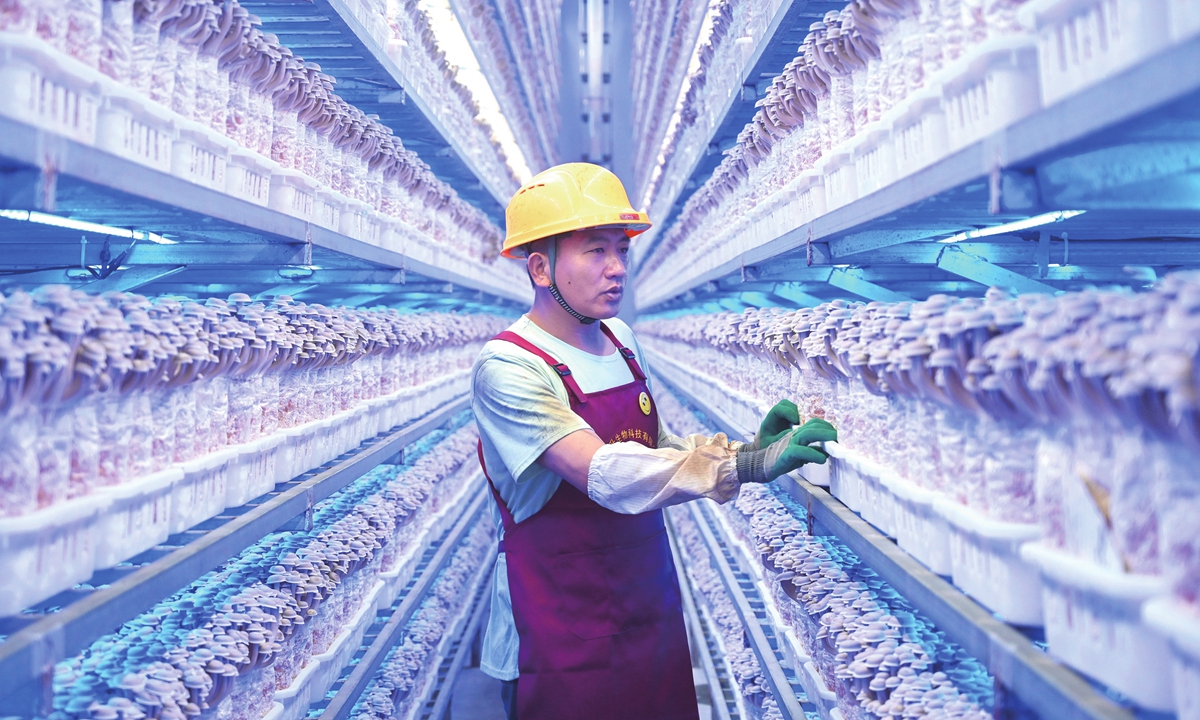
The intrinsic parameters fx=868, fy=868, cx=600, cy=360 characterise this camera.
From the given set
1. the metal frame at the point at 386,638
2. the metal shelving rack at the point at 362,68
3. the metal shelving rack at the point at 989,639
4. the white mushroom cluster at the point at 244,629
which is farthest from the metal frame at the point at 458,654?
the metal shelving rack at the point at 989,639

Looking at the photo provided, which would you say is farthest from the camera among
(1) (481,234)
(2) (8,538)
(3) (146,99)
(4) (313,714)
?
(1) (481,234)

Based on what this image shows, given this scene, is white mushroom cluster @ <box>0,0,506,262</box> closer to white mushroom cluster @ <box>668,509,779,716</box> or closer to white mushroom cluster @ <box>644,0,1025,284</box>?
white mushroom cluster @ <box>644,0,1025,284</box>

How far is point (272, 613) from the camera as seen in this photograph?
1970mm

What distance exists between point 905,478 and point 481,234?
13.4 feet

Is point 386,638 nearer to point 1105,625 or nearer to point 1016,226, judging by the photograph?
point 1016,226

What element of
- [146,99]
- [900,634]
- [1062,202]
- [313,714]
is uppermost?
Answer: [146,99]

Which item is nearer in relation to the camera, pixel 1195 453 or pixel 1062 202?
pixel 1195 453

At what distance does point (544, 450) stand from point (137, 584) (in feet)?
2.70

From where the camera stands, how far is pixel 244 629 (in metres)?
1.89

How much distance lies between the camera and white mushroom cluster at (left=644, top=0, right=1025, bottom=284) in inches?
50.4

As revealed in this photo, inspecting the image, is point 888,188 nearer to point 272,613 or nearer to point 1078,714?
point 1078,714

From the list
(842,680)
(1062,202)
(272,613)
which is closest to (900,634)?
(842,680)

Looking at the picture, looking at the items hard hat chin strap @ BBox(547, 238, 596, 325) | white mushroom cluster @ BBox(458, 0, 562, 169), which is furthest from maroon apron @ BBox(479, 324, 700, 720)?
white mushroom cluster @ BBox(458, 0, 562, 169)

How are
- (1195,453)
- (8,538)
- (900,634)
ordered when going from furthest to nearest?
(900,634)
(8,538)
(1195,453)
